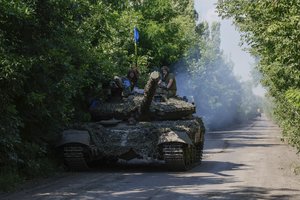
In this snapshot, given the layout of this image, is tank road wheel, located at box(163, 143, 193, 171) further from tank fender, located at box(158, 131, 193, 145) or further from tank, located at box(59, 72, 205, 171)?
tank fender, located at box(158, 131, 193, 145)

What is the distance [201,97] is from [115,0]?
33409 mm

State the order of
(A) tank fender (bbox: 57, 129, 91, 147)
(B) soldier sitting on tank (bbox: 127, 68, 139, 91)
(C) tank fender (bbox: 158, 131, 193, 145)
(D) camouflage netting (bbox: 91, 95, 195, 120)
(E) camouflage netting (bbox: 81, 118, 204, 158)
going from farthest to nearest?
(B) soldier sitting on tank (bbox: 127, 68, 139, 91) < (D) camouflage netting (bbox: 91, 95, 195, 120) < (E) camouflage netting (bbox: 81, 118, 204, 158) < (A) tank fender (bbox: 57, 129, 91, 147) < (C) tank fender (bbox: 158, 131, 193, 145)

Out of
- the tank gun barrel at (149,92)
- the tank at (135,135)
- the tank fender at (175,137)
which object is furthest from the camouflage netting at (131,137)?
the tank gun barrel at (149,92)

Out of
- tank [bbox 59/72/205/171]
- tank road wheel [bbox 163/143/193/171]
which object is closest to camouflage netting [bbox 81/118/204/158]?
tank [bbox 59/72/205/171]

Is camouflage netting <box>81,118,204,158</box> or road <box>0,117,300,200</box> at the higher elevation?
camouflage netting <box>81,118,204,158</box>

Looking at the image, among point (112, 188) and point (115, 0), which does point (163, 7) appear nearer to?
point (115, 0)

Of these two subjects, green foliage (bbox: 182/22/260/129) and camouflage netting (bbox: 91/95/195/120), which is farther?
green foliage (bbox: 182/22/260/129)

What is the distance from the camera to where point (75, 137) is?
13.3 meters

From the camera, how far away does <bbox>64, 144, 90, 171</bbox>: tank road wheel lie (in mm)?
13305

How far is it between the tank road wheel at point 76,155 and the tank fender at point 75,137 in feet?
0.45

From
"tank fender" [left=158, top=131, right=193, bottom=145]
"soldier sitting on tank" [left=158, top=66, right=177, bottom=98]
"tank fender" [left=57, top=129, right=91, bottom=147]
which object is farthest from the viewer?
"soldier sitting on tank" [left=158, top=66, right=177, bottom=98]

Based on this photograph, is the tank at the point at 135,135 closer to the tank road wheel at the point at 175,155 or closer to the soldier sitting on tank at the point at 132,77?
the tank road wheel at the point at 175,155

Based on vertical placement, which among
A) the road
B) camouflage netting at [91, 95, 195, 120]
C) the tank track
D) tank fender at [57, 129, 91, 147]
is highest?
camouflage netting at [91, 95, 195, 120]

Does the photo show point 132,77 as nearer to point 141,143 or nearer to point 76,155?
point 141,143
